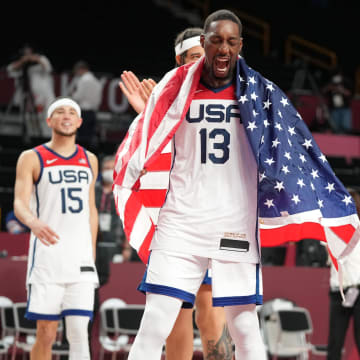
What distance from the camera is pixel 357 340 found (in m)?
8.36

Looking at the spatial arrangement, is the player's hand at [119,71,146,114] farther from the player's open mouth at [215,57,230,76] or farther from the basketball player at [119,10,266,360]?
the player's open mouth at [215,57,230,76]

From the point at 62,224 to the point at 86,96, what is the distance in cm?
782

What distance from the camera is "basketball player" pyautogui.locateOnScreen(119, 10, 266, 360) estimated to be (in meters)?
4.16

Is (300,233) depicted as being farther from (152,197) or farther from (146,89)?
(146,89)

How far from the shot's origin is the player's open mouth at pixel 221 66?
426 cm

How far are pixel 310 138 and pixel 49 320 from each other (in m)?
3.06

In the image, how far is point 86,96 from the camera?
14.3 m

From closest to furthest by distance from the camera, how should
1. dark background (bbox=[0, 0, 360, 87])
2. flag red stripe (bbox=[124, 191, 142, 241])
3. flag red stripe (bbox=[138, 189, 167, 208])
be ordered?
flag red stripe (bbox=[124, 191, 142, 241]) < flag red stripe (bbox=[138, 189, 167, 208]) < dark background (bbox=[0, 0, 360, 87])

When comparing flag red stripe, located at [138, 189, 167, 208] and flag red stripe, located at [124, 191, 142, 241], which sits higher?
flag red stripe, located at [138, 189, 167, 208]

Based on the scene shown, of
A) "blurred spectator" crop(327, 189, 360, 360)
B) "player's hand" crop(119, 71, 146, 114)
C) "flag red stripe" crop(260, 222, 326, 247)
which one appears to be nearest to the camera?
"flag red stripe" crop(260, 222, 326, 247)

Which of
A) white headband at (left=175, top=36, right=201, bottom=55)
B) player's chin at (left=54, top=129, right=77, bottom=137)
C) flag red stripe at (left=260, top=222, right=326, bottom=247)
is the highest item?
white headband at (left=175, top=36, right=201, bottom=55)

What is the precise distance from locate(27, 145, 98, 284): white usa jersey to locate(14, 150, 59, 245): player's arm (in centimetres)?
7

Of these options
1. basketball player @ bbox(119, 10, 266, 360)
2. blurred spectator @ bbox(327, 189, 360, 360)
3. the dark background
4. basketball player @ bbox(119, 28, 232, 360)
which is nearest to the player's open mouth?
basketball player @ bbox(119, 10, 266, 360)

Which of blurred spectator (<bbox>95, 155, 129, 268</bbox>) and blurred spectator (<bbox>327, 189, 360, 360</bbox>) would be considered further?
blurred spectator (<bbox>95, 155, 129, 268</bbox>)
